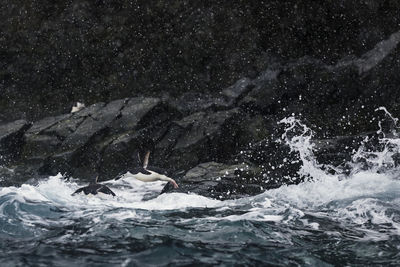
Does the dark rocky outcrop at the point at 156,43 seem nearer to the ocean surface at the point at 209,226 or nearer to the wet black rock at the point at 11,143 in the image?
the wet black rock at the point at 11,143

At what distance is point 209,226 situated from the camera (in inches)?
294

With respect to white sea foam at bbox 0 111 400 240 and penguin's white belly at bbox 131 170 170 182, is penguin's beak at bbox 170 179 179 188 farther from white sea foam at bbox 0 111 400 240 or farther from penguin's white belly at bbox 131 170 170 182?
penguin's white belly at bbox 131 170 170 182

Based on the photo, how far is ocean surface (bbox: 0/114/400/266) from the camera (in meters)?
5.75

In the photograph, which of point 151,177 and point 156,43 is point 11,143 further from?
point 156,43

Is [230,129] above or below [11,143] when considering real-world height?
above

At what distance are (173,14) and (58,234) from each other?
46.2 feet

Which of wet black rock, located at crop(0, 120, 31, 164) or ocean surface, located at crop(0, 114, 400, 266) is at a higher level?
wet black rock, located at crop(0, 120, 31, 164)

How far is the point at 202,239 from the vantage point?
6633 millimetres

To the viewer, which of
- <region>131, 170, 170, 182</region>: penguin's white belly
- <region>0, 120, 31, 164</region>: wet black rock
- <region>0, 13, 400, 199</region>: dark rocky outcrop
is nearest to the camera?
<region>131, 170, 170, 182</region>: penguin's white belly

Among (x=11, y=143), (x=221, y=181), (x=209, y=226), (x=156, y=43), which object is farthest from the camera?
(x=156, y=43)

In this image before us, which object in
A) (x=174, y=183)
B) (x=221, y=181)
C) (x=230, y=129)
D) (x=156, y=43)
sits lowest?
(x=174, y=183)

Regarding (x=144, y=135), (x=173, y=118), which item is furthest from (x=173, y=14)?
(x=144, y=135)

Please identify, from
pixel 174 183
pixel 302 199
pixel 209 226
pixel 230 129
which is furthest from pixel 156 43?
pixel 209 226

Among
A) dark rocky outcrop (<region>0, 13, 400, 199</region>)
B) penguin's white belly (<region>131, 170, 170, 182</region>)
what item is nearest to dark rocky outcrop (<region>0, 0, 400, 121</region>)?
dark rocky outcrop (<region>0, 13, 400, 199</region>)
